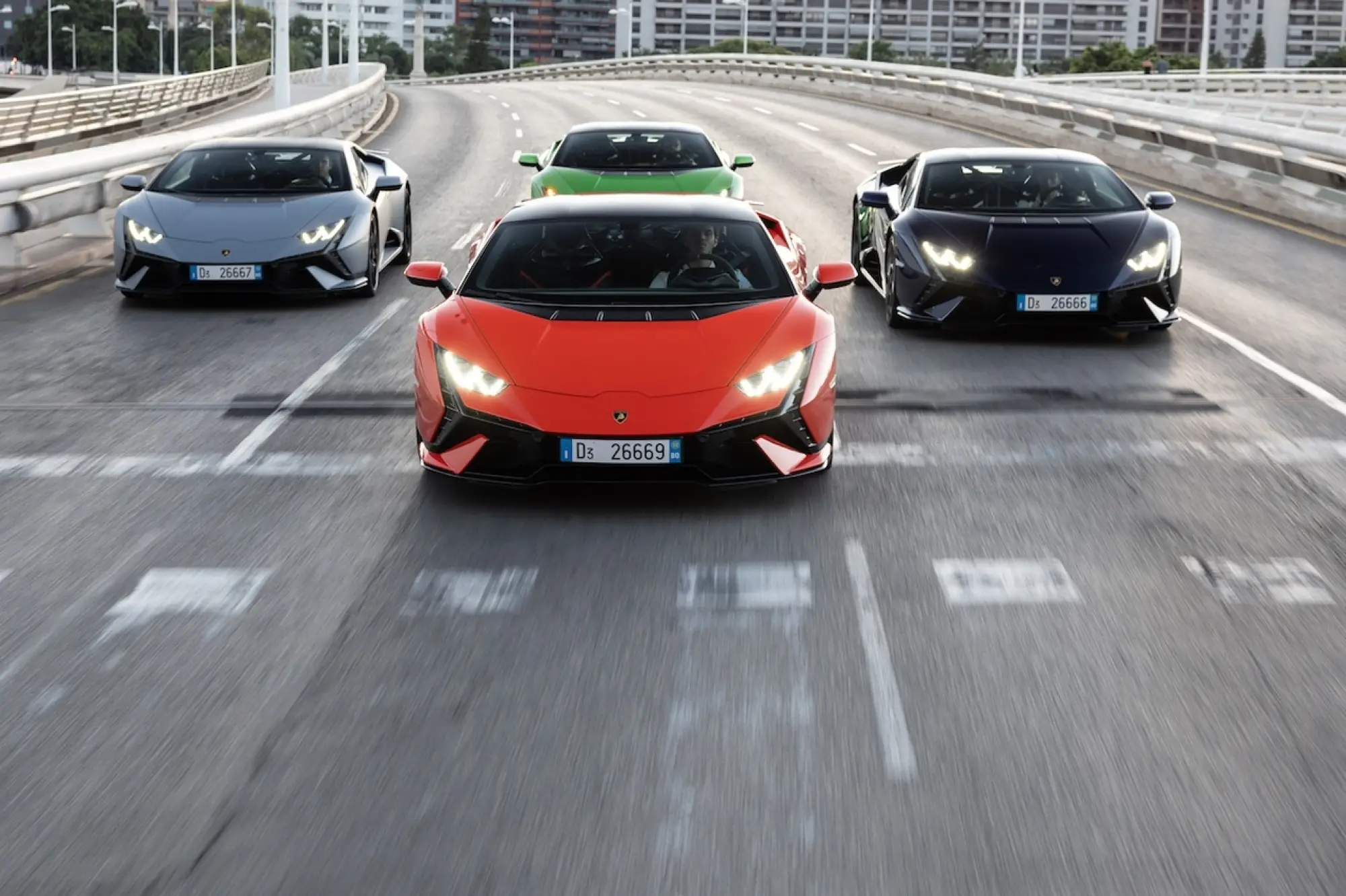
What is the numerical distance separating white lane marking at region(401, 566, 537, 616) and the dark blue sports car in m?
6.17

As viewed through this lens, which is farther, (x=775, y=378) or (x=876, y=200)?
(x=876, y=200)

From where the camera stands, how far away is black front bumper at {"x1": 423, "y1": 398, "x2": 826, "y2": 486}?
7.24 metres

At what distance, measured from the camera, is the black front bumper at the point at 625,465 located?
23.7 feet

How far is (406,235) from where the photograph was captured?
55.6 feet

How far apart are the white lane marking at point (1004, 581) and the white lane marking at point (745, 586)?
1.71 feet

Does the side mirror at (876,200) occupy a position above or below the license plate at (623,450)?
above

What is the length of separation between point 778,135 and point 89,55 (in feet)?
473

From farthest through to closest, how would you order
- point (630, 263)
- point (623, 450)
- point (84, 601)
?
point (630, 263), point (623, 450), point (84, 601)

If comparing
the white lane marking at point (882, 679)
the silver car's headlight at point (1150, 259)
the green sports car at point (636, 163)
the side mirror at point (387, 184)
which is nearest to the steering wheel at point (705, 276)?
the white lane marking at point (882, 679)

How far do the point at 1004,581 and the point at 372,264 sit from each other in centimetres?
939

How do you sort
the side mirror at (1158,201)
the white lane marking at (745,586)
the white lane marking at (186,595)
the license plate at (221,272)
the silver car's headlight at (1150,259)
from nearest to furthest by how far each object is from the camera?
the white lane marking at (186,595) < the white lane marking at (745,586) < the silver car's headlight at (1150,259) < the side mirror at (1158,201) < the license plate at (221,272)

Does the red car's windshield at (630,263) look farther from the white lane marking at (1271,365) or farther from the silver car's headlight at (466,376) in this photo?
the white lane marking at (1271,365)

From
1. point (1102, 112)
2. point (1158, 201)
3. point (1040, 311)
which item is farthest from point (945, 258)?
point (1102, 112)

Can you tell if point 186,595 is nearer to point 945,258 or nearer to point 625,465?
point 625,465
